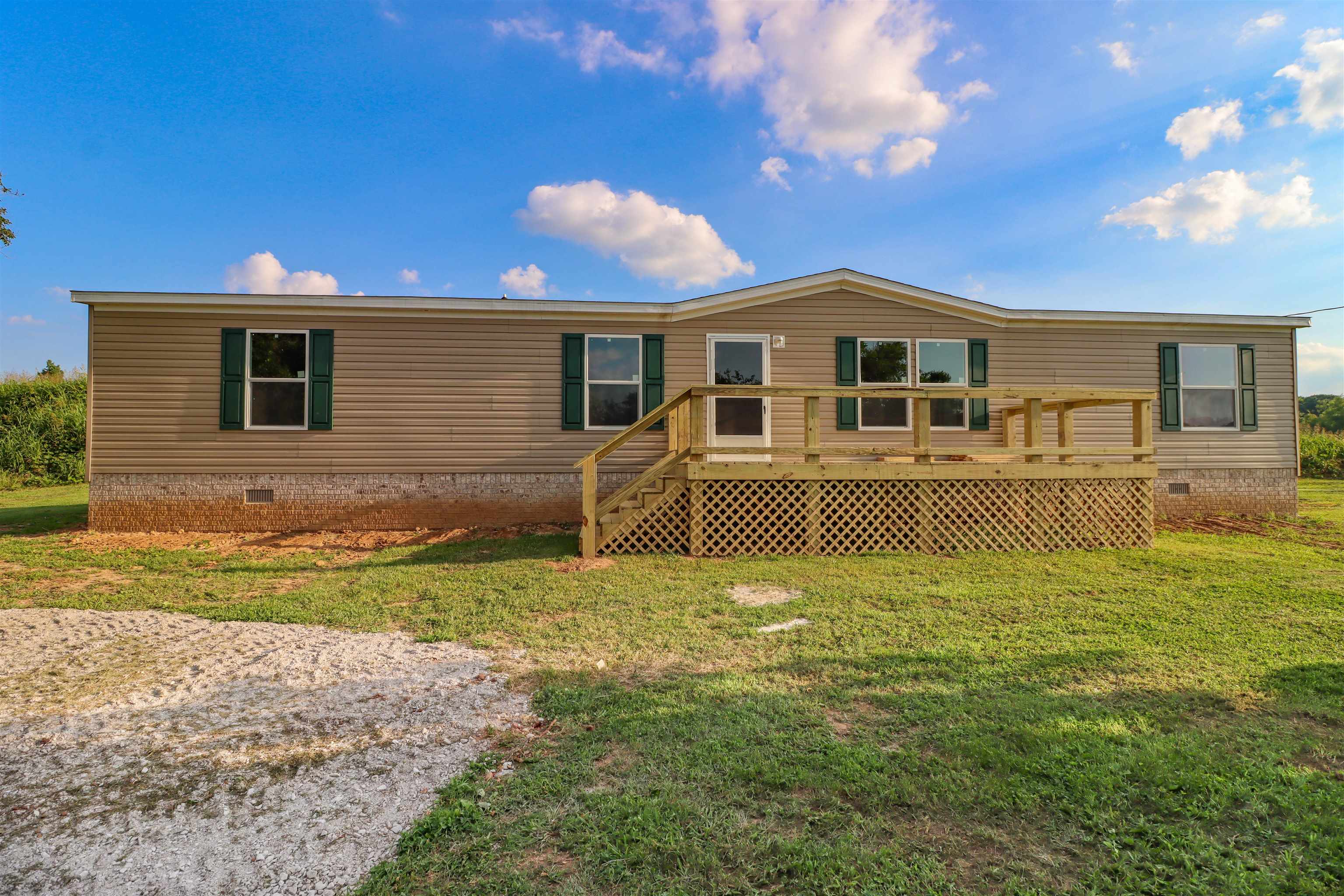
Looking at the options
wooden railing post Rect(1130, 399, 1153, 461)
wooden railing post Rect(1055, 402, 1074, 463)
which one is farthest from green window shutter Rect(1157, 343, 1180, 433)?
wooden railing post Rect(1055, 402, 1074, 463)

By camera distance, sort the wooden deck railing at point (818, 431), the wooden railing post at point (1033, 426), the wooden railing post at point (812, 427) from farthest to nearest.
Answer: the wooden railing post at point (1033, 426), the wooden railing post at point (812, 427), the wooden deck railing at point (818, 431)

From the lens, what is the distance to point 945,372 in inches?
368

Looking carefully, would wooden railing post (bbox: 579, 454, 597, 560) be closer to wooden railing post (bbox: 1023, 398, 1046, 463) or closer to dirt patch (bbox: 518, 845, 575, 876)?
dirt patch (bbox: 518, 845, 575, 876)

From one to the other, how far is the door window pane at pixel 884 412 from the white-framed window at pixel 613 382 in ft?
11.8

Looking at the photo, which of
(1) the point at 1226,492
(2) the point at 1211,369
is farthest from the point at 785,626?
(2) the point at 1211,369

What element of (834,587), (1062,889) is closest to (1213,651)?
(834,587)

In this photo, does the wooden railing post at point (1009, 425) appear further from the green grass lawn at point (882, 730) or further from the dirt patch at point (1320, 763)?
the dirt patch at point (1320, 763)

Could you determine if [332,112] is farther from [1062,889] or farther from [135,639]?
[1062,889]

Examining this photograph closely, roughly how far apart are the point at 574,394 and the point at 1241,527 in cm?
1043

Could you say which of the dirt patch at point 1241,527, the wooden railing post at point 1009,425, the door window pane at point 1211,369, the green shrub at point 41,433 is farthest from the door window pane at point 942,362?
the green shrub at point 41,433

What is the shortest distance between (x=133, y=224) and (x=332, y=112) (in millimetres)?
5651

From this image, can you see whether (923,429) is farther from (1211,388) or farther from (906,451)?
(1211,388)

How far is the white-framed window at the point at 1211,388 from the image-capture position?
31.7 ft

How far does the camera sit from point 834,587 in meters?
5.21
